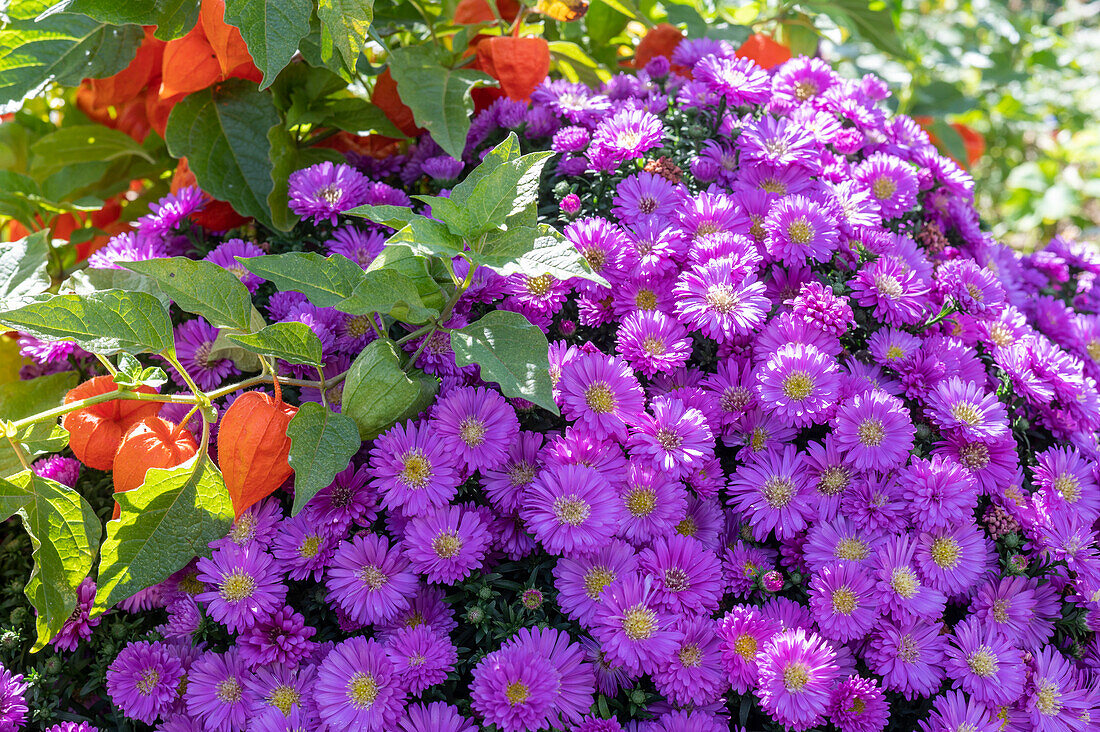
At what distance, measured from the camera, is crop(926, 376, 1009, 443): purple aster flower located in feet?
2.85

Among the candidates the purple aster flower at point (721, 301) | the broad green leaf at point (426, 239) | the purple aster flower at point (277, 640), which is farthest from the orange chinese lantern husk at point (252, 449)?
the purple aster flower at point (721, 301)

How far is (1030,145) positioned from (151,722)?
3426mm

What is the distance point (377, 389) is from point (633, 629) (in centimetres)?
33

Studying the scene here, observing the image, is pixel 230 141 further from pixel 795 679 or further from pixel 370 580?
pixel 795 679

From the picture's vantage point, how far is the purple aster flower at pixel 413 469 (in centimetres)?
79

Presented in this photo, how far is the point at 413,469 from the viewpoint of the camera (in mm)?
802

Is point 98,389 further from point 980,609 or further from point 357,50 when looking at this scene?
point 980,609

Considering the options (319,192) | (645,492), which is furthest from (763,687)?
(319,192)

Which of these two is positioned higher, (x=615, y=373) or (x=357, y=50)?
(x=357, y=50)

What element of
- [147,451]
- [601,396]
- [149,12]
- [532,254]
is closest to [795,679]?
[601,396]

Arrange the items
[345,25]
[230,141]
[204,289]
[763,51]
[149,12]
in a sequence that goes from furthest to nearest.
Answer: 1. [763,51]
2. [230,141]
3. [149,12]
4. [345,25]
5. [204,289]

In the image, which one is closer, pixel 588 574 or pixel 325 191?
pixel 588 574

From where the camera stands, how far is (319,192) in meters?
1.02

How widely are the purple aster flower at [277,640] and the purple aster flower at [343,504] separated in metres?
0.09
